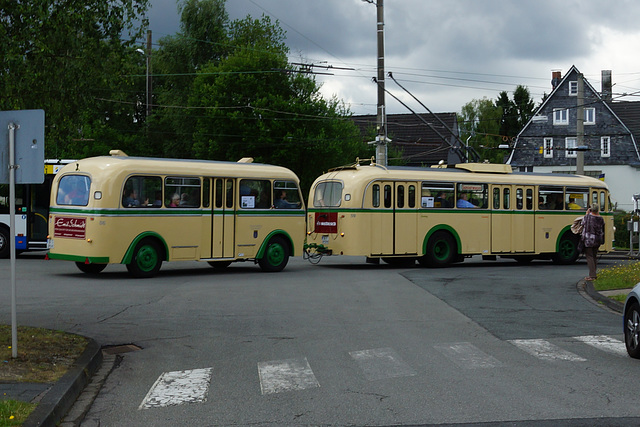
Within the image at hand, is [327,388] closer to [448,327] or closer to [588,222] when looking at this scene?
[448,327]

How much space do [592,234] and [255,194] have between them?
8.24 m

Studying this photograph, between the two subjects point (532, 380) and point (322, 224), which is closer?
point (532, 380)

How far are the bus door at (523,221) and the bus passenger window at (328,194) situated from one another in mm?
5902

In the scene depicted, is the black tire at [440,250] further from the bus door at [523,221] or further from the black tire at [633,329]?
the black tire at [633,329]

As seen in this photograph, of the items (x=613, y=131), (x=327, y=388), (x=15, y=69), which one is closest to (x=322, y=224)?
(x=15, y=69)

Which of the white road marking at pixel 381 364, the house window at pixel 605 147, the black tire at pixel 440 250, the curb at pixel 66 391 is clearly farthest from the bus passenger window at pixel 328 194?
the house window at pixel 605 147

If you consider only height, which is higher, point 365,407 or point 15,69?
point 15,69

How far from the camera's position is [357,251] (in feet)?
77.2

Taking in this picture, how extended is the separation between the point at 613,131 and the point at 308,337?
68129 millimetres

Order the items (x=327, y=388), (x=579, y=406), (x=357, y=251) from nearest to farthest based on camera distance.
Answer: (x=579, y=406), (x=327, y=388), (x=357, y=251)

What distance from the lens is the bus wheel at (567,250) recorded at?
28.0 m

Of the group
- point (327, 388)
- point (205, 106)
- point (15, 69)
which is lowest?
point (327, 388)

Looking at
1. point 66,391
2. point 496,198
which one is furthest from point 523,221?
point 66,391

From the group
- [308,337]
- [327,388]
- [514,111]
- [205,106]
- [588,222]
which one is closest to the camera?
[327,388]
